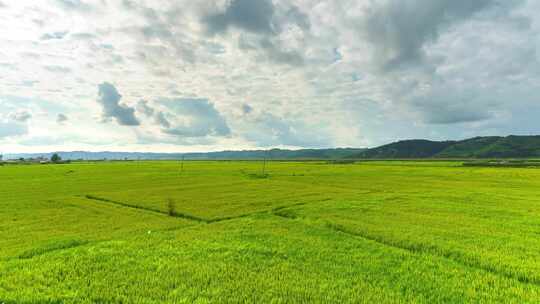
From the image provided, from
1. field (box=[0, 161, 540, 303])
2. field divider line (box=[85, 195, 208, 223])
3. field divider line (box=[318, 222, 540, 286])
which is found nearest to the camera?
field (box=[0, 161, 540, 303])

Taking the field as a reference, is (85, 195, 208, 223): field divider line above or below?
below

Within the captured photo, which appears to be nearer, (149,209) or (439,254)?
(439,254)

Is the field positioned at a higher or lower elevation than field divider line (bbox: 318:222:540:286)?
higher

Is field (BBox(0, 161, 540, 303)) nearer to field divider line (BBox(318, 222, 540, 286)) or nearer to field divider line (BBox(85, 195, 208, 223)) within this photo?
field divider line (BBox(318, 222, 540, 286))

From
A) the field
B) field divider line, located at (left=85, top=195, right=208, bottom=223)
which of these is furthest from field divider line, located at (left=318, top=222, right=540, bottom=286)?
field divider line, located at (left=85, top=195, right=208, bottom=223)

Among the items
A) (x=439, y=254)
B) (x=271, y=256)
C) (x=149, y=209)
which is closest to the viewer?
(x=271, y=256)

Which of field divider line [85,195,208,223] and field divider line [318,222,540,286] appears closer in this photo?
field divider line [318,222,540,286]

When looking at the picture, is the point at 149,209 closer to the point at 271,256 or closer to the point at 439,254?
the point at 271,256

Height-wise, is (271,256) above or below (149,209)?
above

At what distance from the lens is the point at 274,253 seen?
36.3ft

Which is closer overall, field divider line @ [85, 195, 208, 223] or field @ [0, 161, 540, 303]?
field @ [0, 161, 540, 303]

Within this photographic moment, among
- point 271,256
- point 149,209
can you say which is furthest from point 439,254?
point 149,209

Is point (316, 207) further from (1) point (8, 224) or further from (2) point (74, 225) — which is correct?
(1) point (8, 224)

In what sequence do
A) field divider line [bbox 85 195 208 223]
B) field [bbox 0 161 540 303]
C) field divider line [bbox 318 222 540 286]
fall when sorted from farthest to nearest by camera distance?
1. field divider line [bbox 85 195 208 223]
2. field divider line [bbox 318 222 540 286]
3. field [bbox 0 161 540 303]
